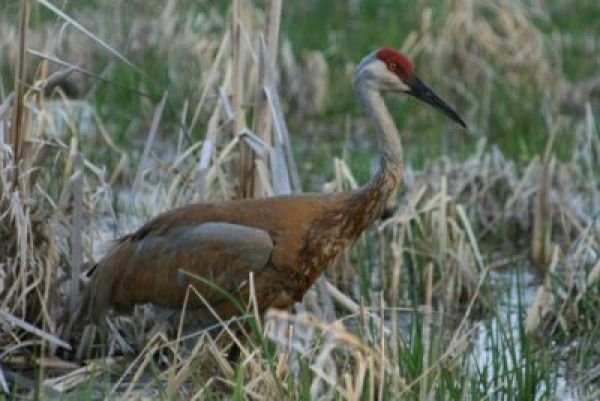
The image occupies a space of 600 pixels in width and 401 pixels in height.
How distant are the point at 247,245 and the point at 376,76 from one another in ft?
2.62

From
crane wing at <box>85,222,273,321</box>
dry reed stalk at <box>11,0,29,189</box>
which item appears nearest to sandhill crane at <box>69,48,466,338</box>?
crane wing at <box>85,222,273,321</box>

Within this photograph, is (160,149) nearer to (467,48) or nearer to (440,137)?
(440,137)

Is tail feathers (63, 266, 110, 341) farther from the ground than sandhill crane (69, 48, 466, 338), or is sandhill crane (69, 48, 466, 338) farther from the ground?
sandhill crane (69, 48, 466, 338)

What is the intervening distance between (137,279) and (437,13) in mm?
6523

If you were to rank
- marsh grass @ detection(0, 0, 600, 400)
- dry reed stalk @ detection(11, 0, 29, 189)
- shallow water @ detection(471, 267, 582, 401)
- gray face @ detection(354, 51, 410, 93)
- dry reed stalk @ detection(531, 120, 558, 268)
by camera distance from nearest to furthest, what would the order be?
marsh grass @ detection(0, 0, 600, 400) < dry reed stalk @ detection(11, 0, 29, 189) < shallow water @ detection(471, 267, 582, 401) < gray face @ detection(354, 51, 410, 93) < dry reed stalk @ detection(531, 120, 558, 268)

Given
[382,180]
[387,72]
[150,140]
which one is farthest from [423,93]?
[150,140]

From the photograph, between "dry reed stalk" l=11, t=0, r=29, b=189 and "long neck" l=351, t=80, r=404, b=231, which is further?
"long neck" l=351, t=80, r=404, b=231

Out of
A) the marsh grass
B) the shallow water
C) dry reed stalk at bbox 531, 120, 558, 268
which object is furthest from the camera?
dry reed stalk at bbox 531, 120, 558, 268

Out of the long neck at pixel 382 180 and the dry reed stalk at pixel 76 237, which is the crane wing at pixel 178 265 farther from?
the long neck at pixel 382 180

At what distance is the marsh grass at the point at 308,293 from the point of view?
16.5ft

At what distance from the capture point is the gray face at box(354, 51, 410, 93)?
6.05 metres

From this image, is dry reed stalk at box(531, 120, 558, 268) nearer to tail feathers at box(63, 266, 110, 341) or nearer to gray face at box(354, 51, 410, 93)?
gray face at box(354, 51, 410, 93)

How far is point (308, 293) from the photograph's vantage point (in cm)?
636

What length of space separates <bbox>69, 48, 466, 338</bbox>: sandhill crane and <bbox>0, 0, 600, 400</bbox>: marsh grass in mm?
109
